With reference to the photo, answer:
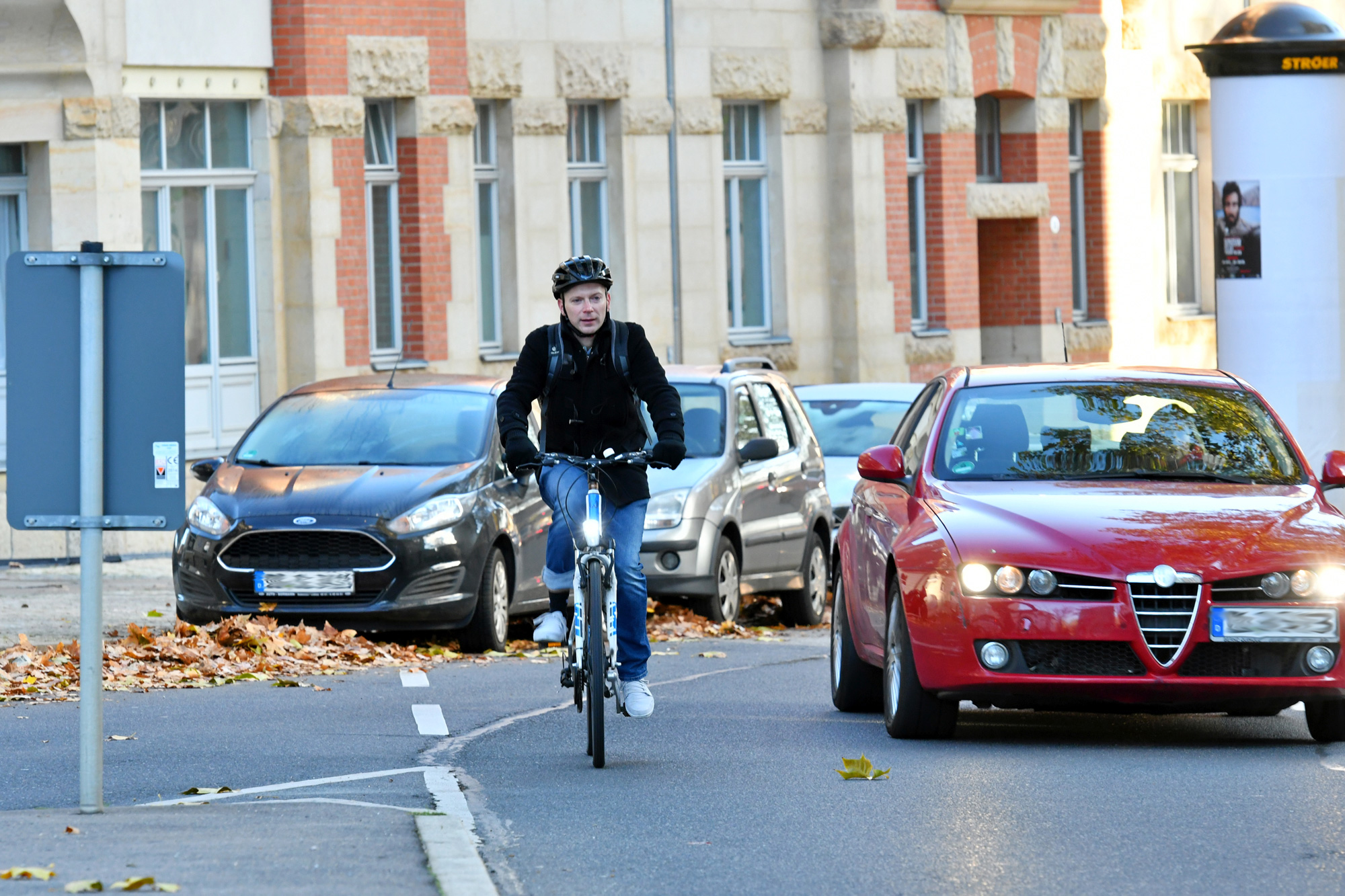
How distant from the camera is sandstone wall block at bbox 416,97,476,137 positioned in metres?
24.2

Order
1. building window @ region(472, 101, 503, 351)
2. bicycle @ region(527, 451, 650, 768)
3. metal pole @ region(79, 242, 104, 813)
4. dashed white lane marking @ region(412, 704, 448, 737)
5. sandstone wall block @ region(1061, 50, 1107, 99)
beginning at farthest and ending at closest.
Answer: sandstone wall block @ region(1061, 50, 1107, 99), building window @ region(472, 101, 503, 351), dashed white lane marking @ region(412, 704, 448, 737), bicycle @ region(527, 451, 650, 768), metal pole @ region(79, 242, 104, 813)

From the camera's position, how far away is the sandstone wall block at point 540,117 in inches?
995

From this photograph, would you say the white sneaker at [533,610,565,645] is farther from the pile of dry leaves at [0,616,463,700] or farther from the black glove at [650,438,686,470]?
the pile of dry leaves at [0,616,463,700]

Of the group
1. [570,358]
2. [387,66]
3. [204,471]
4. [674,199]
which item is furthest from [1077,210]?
[570,358]

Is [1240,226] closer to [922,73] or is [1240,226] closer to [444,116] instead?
[444,116]

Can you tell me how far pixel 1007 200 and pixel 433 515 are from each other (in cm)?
1742

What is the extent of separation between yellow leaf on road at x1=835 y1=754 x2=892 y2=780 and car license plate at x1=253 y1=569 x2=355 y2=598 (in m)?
5.69

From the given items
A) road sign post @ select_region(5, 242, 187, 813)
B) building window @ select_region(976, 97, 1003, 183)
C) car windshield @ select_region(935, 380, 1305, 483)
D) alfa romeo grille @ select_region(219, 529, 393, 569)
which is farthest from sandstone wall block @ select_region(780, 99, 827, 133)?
road sign post @ select_region(5, 242, 187, 813)

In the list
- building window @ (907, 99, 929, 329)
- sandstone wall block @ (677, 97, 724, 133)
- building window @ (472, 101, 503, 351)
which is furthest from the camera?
building window @ (907, 99, 929, 329)

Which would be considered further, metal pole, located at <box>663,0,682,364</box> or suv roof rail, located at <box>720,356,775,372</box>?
metal pole, located at <box>663,0,682,364</box>

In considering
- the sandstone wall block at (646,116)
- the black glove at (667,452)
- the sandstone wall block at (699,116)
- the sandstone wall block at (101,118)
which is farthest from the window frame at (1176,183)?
the black glove at (667,452)

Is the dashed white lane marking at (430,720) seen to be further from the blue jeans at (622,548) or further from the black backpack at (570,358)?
the black backpack at (570,358)

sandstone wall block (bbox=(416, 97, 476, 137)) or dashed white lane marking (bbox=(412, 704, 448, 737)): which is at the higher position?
sandstone wall block (bbox=(416, 97, 476, 137))

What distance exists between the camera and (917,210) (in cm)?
3041
